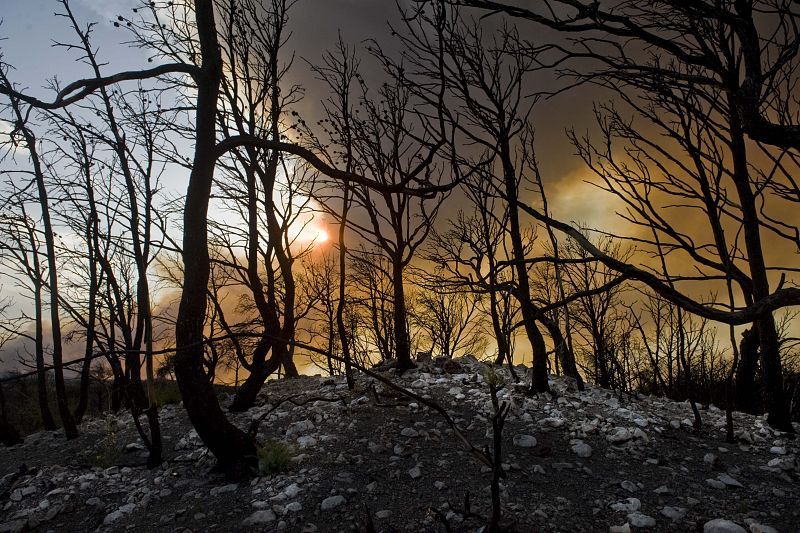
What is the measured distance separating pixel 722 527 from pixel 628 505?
0.69 meters

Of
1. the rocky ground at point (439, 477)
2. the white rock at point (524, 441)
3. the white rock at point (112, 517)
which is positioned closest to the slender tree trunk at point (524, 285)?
the rocky ground at point (439, 477)

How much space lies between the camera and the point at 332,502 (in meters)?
4.16

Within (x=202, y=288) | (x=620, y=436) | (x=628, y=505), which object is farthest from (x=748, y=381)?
(x=202, y=288)

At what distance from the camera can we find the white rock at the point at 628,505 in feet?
12.9

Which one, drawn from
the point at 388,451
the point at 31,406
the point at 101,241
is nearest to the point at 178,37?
the point at 101,241

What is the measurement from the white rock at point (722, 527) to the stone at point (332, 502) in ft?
10.3

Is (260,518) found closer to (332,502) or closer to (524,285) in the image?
(332,502)

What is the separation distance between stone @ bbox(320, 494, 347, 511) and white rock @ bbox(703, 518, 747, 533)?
3.15 meters

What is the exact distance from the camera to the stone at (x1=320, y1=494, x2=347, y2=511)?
4113 mm

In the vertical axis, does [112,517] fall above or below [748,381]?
below

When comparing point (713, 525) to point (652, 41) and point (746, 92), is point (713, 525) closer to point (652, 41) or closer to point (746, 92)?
point (746, 92)

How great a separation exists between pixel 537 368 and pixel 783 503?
3.60 meters

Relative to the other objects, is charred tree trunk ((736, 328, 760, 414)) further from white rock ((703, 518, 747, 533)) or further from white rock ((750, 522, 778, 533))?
white rock ((703, 518, 747, 533))

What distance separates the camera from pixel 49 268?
900 cm
